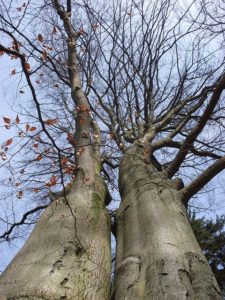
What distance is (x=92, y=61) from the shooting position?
6.92m

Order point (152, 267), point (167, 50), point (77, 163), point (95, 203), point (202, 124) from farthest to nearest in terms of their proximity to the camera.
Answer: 1. point (167, 50)
2. point (77, 163)
3. point (202, 124)
4. point (95, 203)
5. point (152, 267)

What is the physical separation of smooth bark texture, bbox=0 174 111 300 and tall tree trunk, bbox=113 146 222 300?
0.51ft

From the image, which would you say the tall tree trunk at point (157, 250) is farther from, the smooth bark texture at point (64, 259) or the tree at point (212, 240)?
the tree at point (212, 240)

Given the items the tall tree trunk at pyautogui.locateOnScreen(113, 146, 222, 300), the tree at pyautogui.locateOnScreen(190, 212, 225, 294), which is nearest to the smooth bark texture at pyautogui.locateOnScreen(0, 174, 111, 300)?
the tall tree trunk at pyautogui.locateOnScreen(113, 146, 222, 300)

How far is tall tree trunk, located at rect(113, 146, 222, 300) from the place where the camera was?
179 centimetres

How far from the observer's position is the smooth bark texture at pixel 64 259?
1699 mm

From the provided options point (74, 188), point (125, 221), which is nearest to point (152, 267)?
point (125, 221)

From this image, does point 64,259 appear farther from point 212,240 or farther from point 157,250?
point 212,240

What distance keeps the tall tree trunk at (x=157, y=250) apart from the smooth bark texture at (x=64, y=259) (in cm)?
16

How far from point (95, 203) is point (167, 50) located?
4.29 meters

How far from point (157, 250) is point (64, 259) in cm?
58

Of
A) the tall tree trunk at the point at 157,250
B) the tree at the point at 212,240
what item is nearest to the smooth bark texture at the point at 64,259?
the tall tree trunk at the point at 157,250

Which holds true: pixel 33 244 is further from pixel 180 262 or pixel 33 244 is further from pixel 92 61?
pixel 92 61

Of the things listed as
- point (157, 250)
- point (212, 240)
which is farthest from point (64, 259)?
point (212, 240)
